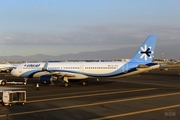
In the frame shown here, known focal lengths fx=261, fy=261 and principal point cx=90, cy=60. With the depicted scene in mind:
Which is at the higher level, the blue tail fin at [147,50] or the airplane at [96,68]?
the blue tail fin at [147,50]

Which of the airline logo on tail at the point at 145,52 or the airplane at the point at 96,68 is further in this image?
the airline logo on tail at the point at 145,52

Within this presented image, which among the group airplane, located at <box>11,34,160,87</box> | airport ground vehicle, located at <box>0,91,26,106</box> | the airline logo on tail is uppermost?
the airline logo on tail

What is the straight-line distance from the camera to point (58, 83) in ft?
143

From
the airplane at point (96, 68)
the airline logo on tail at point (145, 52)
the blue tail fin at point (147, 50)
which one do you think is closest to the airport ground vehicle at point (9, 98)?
the airplane at point (96, 68)

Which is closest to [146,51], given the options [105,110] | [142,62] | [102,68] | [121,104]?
[142,62]

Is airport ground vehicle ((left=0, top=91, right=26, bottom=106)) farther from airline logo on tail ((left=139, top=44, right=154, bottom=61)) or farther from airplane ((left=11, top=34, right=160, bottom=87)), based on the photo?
airline logo on tail ((left=139, top=44, right=154, bottom=61))

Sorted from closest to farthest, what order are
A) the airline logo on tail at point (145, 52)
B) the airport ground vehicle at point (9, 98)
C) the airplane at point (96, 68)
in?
the airport ground vehicle at point (9, 98) < the airplane at point (96, 68) < the airline logo on tail at point (145, 52)

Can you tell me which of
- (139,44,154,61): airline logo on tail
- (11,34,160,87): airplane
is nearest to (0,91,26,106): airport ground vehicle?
(11,34,160,87): airplane

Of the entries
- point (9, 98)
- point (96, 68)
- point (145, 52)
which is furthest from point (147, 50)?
point (9, 98)

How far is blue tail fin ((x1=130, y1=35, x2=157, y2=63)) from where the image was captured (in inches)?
1446

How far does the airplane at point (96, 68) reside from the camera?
3669 centimetres

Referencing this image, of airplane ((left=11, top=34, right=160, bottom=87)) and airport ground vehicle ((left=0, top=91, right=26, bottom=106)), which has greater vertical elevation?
airplane ((left=11, top=34, right=160, bottom=87))

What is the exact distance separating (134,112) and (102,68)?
68.7ft

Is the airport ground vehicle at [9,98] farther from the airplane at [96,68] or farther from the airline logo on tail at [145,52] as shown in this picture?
the airline logo on tail at [145,52]
